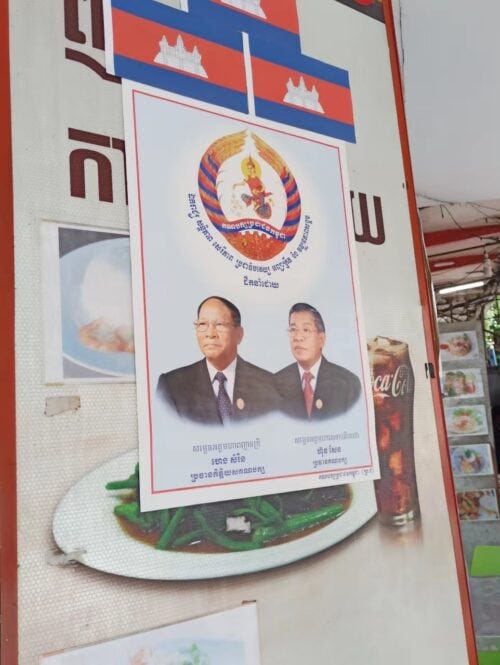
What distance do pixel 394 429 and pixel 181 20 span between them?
0.80m

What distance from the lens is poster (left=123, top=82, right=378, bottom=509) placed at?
91 centimetres

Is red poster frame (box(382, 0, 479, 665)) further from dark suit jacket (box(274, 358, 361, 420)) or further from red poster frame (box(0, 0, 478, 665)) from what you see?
red poster frame (box(0, 0, 478, 665))

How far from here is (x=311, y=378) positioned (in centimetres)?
108

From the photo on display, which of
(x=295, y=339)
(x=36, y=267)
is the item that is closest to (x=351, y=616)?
(x=295, y=339)

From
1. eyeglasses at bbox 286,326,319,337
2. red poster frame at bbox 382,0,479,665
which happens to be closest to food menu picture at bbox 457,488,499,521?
red poster frame at bbox 382,0,479,665

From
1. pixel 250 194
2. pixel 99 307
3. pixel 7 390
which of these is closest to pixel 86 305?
pixel 99 307

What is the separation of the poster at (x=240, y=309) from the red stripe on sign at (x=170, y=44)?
6 centimetres

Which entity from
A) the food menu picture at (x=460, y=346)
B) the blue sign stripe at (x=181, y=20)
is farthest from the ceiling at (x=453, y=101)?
the food menu picture at (x=460, y=346)

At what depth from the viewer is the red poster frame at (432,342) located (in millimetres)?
1196

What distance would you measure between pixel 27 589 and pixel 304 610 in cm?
43

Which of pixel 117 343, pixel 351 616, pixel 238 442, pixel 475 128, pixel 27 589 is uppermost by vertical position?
pixel 475 128

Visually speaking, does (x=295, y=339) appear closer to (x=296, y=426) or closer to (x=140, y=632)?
(x=296, y=426)

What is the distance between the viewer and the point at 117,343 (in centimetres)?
87

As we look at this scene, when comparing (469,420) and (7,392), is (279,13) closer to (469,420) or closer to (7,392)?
(7,392)
